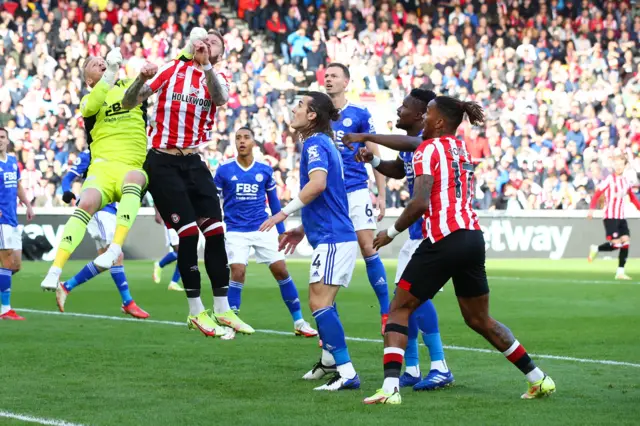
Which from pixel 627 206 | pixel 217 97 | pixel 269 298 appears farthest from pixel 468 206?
pixel 627 206

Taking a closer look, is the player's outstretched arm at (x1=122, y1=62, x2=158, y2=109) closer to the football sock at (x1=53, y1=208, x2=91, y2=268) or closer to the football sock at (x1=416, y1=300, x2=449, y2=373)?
the football sock at (x1=53, y1=208, x2=91, y2=268)

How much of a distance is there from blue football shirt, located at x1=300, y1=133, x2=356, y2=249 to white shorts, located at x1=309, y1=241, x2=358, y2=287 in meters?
0.05

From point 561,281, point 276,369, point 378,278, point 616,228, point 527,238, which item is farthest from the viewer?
point 527,238

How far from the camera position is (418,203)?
691cm

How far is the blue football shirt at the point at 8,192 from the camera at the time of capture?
45.0ft

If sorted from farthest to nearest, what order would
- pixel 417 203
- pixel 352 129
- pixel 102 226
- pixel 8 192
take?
1. pixel 102 226
2. pixel 8 192
3. pixel 352 129
4. pixel 417 203

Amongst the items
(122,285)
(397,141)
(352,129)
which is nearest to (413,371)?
(397,141)

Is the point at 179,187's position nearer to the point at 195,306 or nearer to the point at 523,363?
the point at 195,306

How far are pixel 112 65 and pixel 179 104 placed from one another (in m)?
0.79

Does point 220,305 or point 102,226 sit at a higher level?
point 220,305

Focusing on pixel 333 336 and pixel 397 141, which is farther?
pixel 397 141

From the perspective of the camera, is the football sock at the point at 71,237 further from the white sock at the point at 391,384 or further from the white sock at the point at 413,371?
the white sock at the point at 391,384

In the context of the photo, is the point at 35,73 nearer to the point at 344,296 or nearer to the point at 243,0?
the point at 243,0

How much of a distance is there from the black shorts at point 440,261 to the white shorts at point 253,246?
5.54 metres
